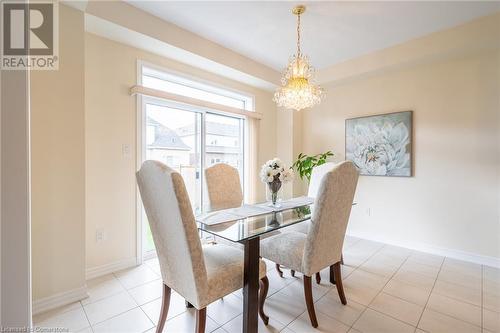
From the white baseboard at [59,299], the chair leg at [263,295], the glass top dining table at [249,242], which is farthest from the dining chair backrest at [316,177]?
the white baseboard at [59,299]

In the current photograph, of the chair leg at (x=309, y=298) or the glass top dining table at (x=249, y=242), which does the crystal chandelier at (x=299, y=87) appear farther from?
the chair leg at (x=309, y=298)

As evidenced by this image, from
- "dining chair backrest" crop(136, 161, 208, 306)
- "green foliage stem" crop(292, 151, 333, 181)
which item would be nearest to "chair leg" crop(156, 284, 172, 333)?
"dining chair backrest" crop(136, 161, 208, 306)

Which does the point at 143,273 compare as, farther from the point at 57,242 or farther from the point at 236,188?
the point at 236,188

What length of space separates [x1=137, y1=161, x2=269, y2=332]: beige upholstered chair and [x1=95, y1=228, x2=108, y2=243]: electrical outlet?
50.6 inches

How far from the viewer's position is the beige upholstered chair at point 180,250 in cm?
116

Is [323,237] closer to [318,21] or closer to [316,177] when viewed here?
[316,177]

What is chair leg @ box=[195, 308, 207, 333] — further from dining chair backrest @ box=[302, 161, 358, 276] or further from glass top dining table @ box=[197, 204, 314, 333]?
dining chair backrest @ box=[302, 161, 358, 276]

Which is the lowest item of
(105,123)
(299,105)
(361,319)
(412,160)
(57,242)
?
(361,319)

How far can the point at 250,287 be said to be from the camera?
1419 mm

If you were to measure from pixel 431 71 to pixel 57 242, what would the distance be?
4419 mm

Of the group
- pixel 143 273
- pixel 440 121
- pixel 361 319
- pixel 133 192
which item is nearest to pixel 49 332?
pixel 143 273

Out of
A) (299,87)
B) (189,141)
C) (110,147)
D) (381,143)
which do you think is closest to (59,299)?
(110,147)

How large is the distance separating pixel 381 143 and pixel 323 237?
234 cm

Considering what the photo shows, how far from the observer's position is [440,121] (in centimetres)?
291
